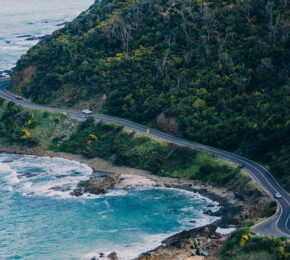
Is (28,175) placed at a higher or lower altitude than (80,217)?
higher

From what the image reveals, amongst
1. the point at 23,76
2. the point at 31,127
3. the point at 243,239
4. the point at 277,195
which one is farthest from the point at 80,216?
the point at 23,76

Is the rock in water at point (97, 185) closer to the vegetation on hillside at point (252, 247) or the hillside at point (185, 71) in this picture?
the hillside at point (185, 71)

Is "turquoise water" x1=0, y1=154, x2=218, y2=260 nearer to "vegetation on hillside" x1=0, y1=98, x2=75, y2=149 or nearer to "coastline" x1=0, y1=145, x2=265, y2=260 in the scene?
"coastline" x1=0, y1=145, x2=265, y2=260

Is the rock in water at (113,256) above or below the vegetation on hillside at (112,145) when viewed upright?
below

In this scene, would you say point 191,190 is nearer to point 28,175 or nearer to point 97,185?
point 97,185

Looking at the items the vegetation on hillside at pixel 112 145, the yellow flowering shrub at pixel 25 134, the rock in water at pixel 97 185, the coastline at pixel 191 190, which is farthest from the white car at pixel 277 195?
the yellow flowering shrub at pixel 25 134

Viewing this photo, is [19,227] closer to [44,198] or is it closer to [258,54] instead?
[44,198]
